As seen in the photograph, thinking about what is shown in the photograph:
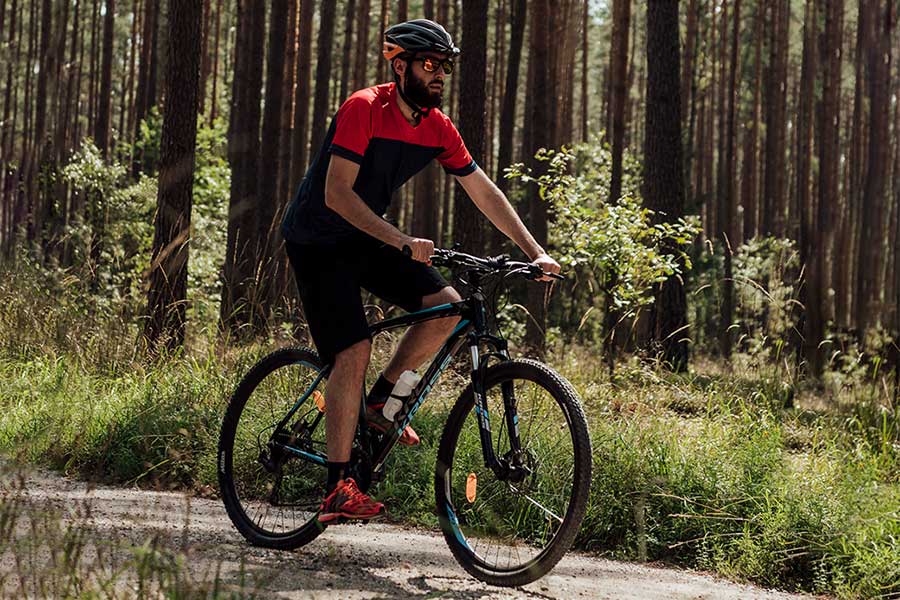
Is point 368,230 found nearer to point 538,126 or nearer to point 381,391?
point 381,391

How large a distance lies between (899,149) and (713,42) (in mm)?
9358

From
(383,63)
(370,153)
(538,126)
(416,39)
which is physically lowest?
(370,153)

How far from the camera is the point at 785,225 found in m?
38.4

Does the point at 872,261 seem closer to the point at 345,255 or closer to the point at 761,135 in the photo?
the point at 761,135

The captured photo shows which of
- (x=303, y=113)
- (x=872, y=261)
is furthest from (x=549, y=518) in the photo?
(x=872, y=261)

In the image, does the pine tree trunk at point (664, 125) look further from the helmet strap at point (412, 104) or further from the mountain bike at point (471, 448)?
the helmet strap at point (412, 104)

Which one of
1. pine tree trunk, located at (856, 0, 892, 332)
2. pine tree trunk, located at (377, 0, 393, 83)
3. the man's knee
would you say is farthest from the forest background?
pine tree trunk, located at (856, 0, 892, 332)

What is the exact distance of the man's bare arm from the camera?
15.0 feet

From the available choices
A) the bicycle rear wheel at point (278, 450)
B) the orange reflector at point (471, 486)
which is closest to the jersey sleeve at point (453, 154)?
the bicycle rear wheel at point (278, 450)

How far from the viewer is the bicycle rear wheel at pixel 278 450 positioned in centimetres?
534

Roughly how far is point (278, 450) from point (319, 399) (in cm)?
44

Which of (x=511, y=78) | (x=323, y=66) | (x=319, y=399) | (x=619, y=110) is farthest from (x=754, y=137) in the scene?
(x=319, y=399)

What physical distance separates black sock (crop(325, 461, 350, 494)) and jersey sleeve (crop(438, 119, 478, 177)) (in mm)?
1424

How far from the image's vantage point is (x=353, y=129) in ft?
15.3
